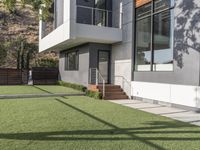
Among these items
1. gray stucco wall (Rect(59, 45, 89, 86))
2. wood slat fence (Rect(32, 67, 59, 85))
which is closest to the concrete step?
gray stucco wall (Rect(59, 45, 89, 86))

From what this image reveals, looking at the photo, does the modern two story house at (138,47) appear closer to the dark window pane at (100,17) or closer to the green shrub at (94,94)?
the dark window pane at (100,17)

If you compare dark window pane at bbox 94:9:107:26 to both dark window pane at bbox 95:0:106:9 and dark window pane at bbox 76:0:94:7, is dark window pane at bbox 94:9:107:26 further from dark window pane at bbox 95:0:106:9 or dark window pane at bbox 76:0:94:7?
dark window pane at bbox 76:0:94:7

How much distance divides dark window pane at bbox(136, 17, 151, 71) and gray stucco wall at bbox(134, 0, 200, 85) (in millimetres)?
1867

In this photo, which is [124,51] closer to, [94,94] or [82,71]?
[94,94]

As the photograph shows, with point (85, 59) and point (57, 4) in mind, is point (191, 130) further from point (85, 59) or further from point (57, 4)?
point (57, 4)

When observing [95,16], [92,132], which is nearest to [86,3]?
[95,16]

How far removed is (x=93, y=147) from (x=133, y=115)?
367 centimetres

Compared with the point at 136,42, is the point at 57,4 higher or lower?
higher

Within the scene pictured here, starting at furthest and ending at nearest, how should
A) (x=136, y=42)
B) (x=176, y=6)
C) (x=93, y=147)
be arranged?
(x=136, y=42), (x=176, y=6), (x=93, y=147)

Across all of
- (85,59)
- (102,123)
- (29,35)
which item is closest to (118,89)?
(85,59)

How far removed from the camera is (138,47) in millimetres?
13742

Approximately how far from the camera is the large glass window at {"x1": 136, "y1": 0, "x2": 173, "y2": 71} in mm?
11469

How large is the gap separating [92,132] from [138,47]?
329 inches

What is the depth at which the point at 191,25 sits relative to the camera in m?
9.98
